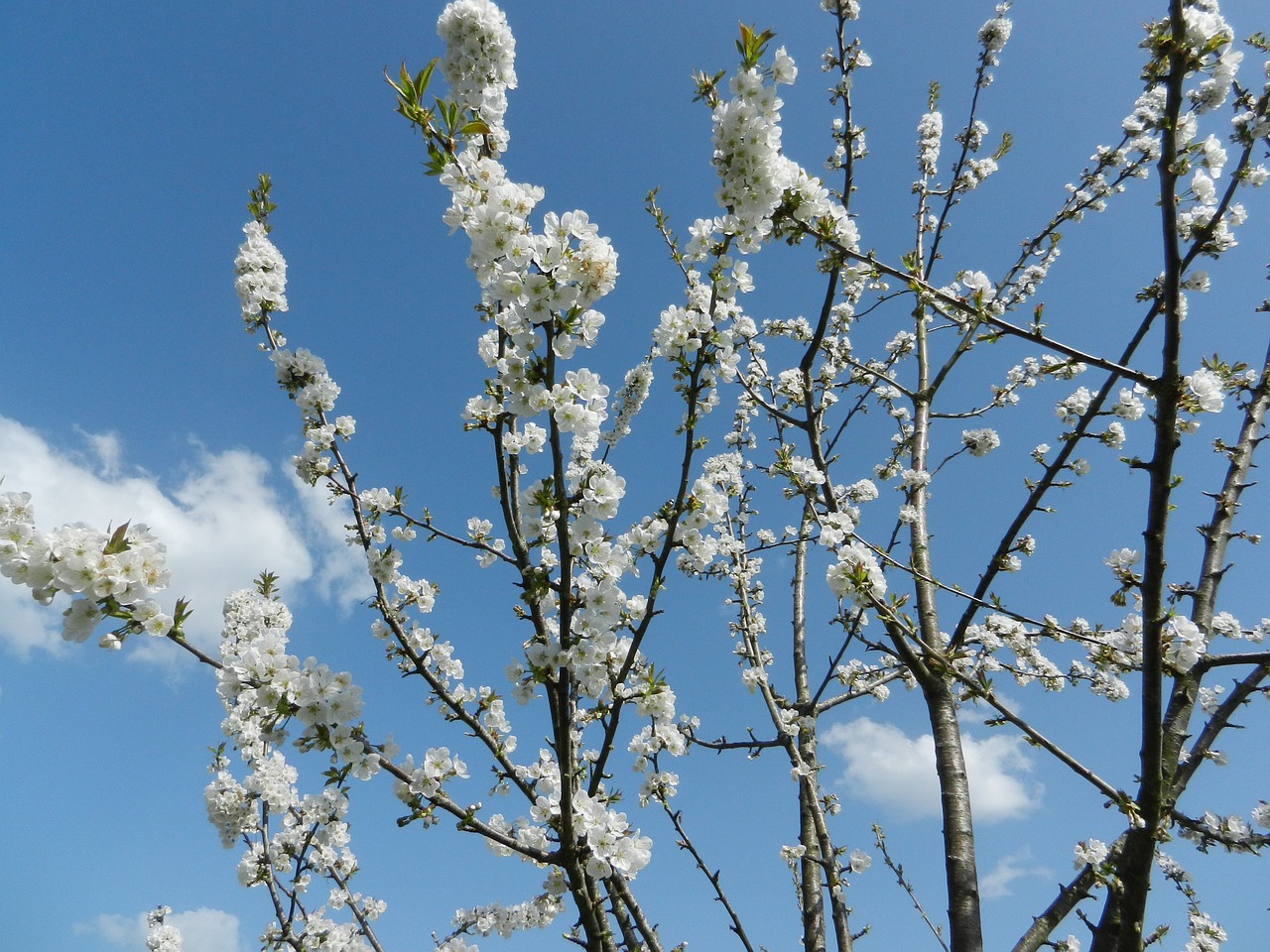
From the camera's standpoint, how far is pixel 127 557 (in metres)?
2.32

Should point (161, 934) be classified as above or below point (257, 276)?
below

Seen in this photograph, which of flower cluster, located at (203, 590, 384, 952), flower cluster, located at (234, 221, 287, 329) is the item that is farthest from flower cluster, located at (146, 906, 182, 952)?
flower cluster, located at (234, 221, 287, 329)

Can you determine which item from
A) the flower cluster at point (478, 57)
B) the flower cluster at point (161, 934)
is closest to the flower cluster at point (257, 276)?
the flower cluster at point (478, 57)

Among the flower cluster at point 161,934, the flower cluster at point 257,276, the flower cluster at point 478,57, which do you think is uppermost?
the flower cluster at point 257,276

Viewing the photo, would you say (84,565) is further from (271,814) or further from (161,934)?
(161,934)

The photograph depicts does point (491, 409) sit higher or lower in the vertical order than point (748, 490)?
lower

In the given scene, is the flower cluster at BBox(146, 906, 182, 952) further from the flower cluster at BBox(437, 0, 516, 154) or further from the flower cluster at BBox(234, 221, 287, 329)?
the flower cluster at BBox(437, 0, 516, 154)

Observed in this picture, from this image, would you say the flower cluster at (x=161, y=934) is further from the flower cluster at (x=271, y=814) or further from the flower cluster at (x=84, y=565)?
the flower cluster at (x=84, y=565)

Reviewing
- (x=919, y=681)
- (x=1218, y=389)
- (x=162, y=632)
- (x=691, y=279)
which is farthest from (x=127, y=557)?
(x=1218, y=389)

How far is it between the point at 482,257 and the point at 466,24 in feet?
3.95

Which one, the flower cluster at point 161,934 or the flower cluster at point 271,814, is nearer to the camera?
the flower cluster at point 271,814

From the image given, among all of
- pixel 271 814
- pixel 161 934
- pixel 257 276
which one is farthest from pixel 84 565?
pixel 161 934

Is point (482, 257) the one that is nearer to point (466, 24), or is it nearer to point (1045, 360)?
point (466, 24)

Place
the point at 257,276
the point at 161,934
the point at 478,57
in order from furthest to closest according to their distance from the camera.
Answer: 1. the point at 161,934
2. the point at 257,276
3. the point at 478,57
